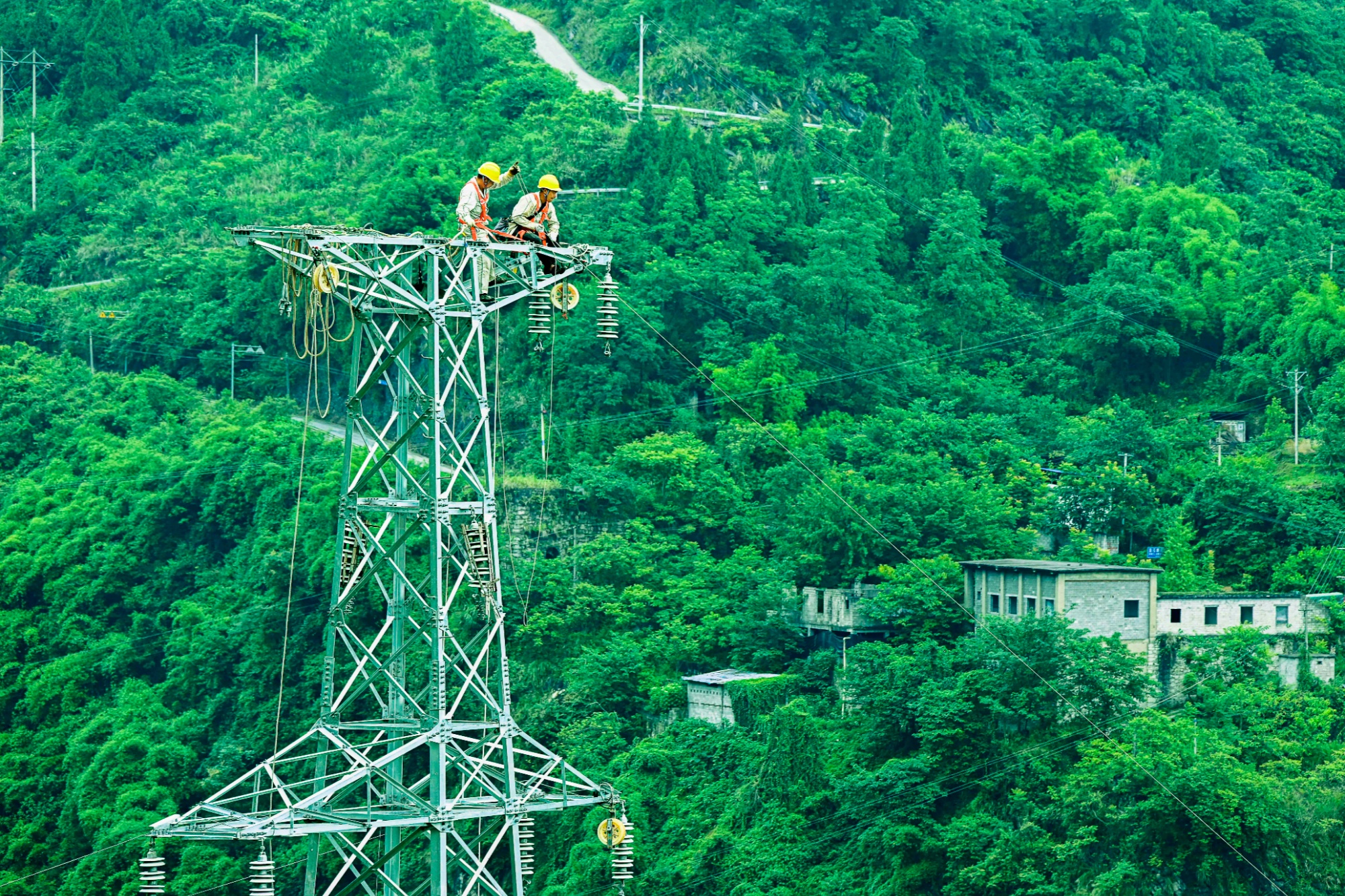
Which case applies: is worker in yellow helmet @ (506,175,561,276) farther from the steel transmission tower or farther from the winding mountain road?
the winding mountain road

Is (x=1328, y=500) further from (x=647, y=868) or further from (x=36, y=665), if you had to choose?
(x=36, y=665)

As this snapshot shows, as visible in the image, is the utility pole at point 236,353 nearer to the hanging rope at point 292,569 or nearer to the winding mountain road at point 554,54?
the hanging rope at point 292,569

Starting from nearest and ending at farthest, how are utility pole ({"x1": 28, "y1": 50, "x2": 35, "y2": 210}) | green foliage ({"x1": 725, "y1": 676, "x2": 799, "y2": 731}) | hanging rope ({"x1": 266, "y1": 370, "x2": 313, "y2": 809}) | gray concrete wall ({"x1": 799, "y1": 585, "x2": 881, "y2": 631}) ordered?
hanging rope ({"x1": 266, "y1": 370, "x2": 313, "y2": 809}) → green foliage ({"x1": 725, "y1": 676, "x2": 799, "y2": 731}) → gray concrete wall ({"x1": 799, "y1": 585, "x2": 881, "y2": 631}) → utility pole ({"x1": 28, "y1": 50, "x2": 35, "y2": 210})

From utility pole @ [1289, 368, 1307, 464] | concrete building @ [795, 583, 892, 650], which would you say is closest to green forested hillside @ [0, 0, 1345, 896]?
utility pole @ [1289, 368, 1307, 464]

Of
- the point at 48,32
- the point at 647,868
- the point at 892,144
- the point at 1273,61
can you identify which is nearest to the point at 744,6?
the point at 892,144

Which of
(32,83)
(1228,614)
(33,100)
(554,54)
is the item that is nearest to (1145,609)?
(1228,614)
